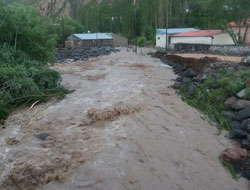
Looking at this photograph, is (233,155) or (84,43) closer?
(233,155)

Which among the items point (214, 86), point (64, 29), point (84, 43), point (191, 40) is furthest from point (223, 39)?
point (64, 29)

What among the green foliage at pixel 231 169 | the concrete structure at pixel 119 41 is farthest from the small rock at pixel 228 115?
the concrete structure at pixel 119 41

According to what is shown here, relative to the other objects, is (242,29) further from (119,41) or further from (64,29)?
(64,29)

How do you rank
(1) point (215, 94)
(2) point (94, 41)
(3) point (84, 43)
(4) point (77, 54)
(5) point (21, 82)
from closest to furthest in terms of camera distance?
(5) point (21, 82)
(1) point (215, 94)
(4) point (77, 54)
(3) point (84, 43)
(2) point (94, 41)

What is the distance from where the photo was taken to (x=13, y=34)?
16141 mm

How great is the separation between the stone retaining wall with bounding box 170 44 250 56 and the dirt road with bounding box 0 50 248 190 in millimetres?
18374

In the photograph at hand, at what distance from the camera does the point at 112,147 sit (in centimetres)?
813

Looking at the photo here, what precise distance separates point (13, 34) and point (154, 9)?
4835 centimetres

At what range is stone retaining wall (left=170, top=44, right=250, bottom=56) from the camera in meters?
28.3

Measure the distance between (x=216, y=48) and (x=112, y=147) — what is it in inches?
1057

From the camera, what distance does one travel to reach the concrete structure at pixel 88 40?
190 ft

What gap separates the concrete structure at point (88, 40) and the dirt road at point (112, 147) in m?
46.1

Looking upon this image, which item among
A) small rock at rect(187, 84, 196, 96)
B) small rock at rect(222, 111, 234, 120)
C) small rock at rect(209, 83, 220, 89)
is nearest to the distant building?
small rock at rect(187, 84, 196, 96)

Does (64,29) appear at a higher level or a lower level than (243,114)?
higher
